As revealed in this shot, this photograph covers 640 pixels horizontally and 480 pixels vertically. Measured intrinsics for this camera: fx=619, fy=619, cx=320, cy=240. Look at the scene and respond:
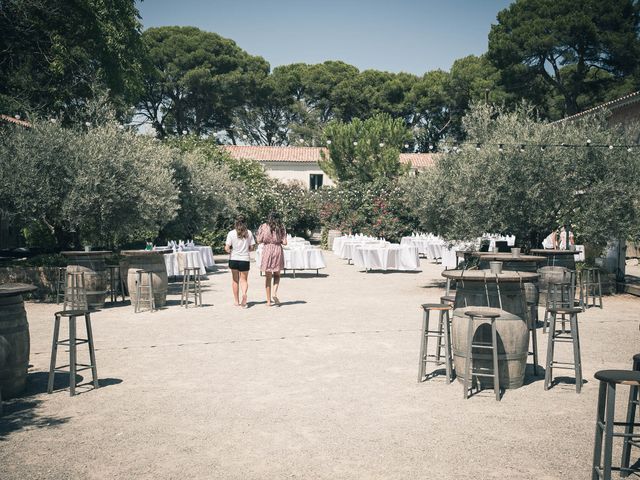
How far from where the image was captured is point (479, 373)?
6.11 metres

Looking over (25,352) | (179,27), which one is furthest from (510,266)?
(179,27)

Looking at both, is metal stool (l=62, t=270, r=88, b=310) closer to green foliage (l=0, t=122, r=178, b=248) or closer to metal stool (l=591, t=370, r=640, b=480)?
green foliage (l=0, t=122, r=178, b=248)

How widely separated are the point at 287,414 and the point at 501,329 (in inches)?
89.0

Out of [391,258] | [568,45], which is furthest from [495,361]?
Answer: [568,45]

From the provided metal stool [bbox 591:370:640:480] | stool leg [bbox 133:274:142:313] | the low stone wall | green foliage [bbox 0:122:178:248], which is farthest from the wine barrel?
the low stone wall

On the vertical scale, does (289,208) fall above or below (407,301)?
above

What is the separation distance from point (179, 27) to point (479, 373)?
174ft

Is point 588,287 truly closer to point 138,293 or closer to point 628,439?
point 138,293

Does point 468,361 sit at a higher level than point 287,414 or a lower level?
higher

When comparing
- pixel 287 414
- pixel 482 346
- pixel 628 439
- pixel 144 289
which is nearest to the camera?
pixel 628 439

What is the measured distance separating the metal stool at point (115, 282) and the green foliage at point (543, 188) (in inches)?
293

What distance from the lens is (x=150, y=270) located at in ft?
38.6

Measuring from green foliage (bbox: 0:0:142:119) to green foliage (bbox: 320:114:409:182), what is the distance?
68.8ft

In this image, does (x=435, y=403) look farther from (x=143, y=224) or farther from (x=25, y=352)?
(x=143, y=224)
